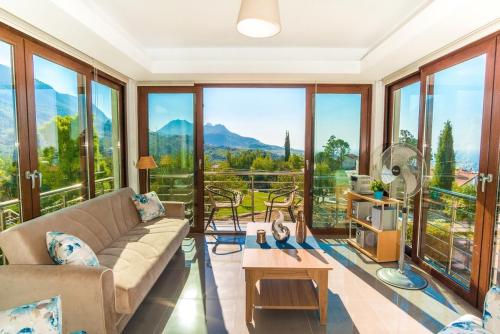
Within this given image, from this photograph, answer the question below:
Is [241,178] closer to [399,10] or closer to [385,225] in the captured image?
[385,225]

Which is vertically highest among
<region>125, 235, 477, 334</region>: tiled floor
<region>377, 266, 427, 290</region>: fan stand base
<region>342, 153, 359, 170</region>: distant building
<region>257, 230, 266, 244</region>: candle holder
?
<region>342, 153, 359, 170</region>: distant building

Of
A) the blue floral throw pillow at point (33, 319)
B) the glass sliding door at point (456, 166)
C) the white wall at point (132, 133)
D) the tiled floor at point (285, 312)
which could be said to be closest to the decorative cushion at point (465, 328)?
the tiled floor at point (285, 312)

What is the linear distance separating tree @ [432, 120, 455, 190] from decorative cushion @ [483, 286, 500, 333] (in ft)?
5.25

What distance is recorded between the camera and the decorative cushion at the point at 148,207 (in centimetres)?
335

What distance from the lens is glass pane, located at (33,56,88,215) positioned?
8.30ft

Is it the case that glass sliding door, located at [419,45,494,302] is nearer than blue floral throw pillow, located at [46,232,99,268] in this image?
No

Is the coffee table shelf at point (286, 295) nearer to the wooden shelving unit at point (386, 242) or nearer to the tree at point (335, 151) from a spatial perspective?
the wooden shelving unit at point (386, 242)

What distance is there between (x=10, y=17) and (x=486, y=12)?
3.42m

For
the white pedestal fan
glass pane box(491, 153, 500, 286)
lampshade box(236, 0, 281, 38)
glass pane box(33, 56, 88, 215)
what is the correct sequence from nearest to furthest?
1. lampshade box(236, 0, 281, 38)
2. glass pane box(491, 153, 500, 286)
3. glass pane box(33, 56, 88, 215)
4. the white pedestal fan

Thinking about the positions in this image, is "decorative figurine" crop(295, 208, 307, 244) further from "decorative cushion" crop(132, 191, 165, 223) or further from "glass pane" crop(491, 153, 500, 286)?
"decorative cushion" crop(132, 191, 165, 223)

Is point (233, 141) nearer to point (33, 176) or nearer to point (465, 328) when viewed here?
point (33, 176)

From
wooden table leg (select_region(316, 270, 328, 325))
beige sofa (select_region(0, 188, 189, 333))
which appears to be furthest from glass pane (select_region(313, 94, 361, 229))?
beige sofa (select_region(0, 188, 189, 333))

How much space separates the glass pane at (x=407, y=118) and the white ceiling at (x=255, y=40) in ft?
1.15

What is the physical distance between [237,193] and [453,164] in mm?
2756
